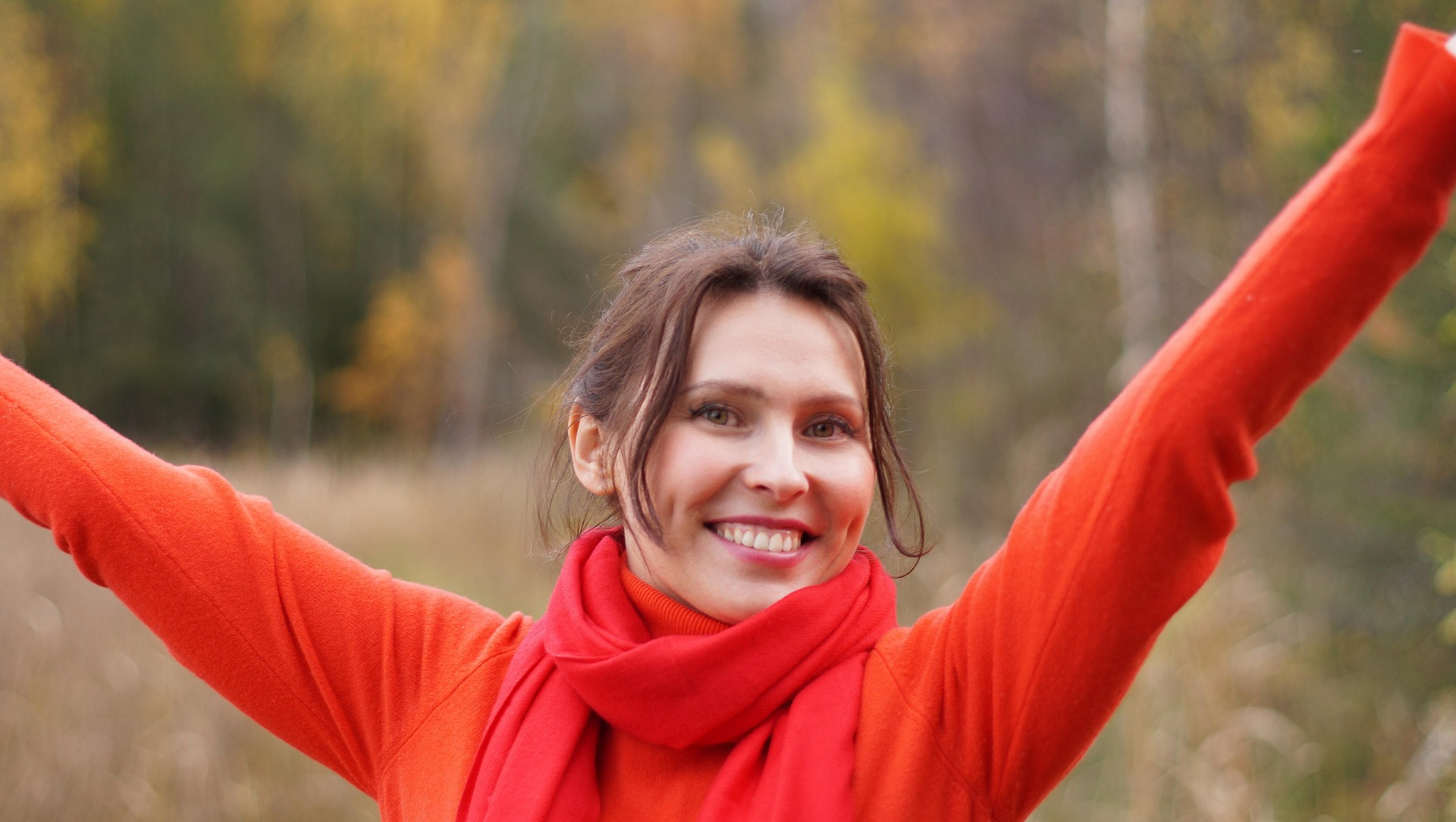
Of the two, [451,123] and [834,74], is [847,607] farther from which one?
[834,74]

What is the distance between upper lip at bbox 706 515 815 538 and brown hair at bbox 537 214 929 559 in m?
0.10

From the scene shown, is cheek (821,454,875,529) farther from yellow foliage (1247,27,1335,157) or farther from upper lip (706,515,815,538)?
yellow foliage (1247,27,1335,157)

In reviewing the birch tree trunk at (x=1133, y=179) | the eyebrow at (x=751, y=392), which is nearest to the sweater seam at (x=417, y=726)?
the eyebrow at (x=751, y=392)

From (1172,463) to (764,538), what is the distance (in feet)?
1.62

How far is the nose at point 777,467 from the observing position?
141 centimetres

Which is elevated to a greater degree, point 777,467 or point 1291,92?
point 1291,92

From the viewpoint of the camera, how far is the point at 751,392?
1.46 metres

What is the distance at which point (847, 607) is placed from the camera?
146 cm

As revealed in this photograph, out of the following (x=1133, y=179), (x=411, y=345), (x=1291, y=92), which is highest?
(x=1291, y=92)

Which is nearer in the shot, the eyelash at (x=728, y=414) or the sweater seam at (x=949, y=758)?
the sweater seam at (x=949, y=758)

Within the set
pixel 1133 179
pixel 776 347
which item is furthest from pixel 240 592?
pixel 1133 179

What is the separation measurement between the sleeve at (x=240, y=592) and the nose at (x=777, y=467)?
0.43 metres

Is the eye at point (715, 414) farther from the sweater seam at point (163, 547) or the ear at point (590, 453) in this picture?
the sweater seam at point (163, 547)

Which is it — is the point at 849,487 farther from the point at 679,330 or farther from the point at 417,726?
the point at 417,726
